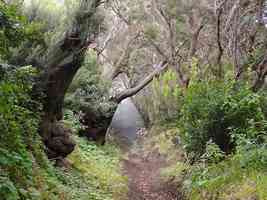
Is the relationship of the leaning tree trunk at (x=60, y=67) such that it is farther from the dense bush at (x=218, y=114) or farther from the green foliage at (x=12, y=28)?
the dense bush at (x=218, y=114)

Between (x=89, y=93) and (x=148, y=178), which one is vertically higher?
(x=89, y=93)

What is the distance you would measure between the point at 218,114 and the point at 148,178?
478 centimetres

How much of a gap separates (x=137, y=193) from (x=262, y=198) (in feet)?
17.3

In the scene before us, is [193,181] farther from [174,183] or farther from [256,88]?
[256,88]

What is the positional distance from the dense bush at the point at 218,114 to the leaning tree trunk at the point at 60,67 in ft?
11.8

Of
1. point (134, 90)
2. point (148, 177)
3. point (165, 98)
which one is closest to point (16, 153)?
point (148, 177)

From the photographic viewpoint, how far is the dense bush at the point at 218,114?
9.52 m

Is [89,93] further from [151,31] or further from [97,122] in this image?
[151,31]

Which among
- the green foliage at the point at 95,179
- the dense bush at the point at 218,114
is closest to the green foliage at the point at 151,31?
the green foliage at the point at 95,179

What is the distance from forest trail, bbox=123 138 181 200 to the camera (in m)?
10.7

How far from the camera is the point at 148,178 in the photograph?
13867 millimetres

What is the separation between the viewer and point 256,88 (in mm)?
13266

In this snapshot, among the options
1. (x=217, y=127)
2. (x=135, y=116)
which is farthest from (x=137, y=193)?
(x=135, y=116)

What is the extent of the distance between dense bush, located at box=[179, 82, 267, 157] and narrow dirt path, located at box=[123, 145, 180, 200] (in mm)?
1460
